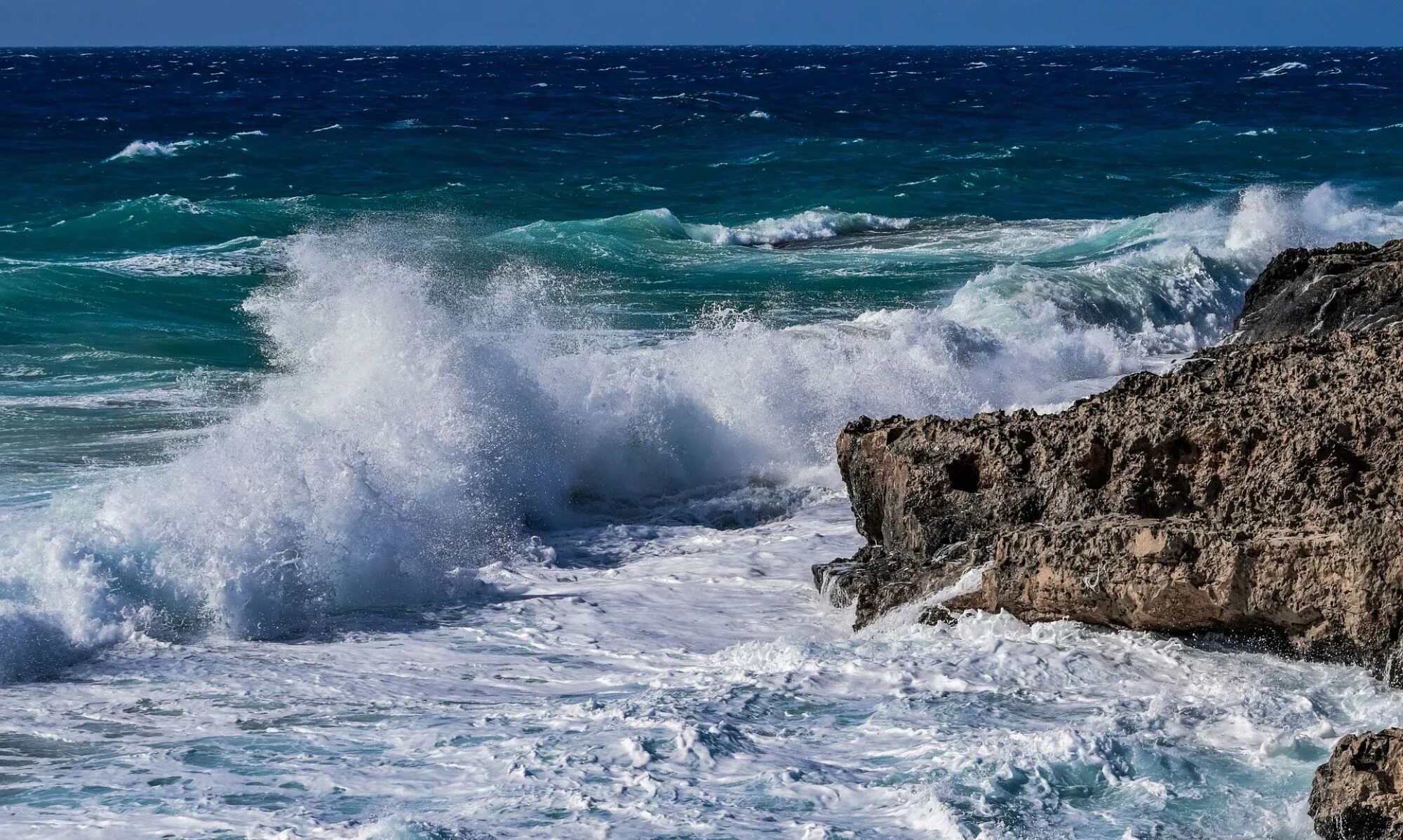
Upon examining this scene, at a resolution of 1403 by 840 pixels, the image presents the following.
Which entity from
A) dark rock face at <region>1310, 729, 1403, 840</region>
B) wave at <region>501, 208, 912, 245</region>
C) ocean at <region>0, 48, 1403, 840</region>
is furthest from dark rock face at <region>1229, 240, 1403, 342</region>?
wave at <region>501, 208, 912, 245</region>

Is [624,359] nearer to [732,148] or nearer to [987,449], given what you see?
[987,449]

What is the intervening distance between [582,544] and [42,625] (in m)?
2.74

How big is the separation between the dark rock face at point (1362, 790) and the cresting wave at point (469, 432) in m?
4.11

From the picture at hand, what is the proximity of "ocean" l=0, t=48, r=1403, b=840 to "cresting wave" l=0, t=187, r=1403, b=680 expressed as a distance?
28mm

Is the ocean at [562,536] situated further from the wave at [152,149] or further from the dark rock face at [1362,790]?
the wave at [152,149]

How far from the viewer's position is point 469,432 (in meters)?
8.88

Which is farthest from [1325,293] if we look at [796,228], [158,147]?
[158,147]

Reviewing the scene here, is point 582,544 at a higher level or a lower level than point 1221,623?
lower

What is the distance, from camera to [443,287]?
16.0 metres

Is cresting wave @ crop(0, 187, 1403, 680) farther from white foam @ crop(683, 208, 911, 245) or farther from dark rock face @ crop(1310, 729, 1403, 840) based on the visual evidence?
white foam @ crop(683, 208, 911, 245)

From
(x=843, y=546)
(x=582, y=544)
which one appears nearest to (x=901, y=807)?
(x=843, y=546)

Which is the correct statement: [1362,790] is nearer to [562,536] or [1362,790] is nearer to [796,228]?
[562,536]

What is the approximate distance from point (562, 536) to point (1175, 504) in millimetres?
3583

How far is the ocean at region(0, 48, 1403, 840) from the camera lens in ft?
14.7
